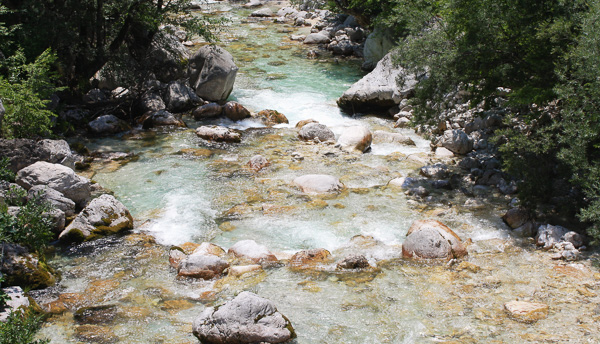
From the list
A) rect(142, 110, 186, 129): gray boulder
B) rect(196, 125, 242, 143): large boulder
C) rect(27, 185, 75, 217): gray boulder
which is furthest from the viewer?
rect(142, 110, 186, 129): gray boulder

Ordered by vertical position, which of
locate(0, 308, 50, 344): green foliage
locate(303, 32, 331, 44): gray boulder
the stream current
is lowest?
the stream current

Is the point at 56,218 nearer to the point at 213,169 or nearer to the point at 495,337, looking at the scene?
the point at 213,169

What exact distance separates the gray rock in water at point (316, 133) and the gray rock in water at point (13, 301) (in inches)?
404

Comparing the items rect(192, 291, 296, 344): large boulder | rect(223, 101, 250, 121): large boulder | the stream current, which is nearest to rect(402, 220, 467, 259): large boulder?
the stream current

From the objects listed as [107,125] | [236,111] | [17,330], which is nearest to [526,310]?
[17,330]

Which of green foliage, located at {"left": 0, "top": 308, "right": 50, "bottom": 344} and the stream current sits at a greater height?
green foliage, located at {"left": 0, "top": 308, "right": 50, "bottom": 344}

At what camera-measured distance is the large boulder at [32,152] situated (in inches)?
489

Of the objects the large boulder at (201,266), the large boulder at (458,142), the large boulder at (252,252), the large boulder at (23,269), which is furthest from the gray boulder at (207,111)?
the large boulder at (23,269)

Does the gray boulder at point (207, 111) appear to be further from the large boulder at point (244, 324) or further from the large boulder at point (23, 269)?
the large boulder at point (244, 324)

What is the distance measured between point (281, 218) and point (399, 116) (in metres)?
7.94

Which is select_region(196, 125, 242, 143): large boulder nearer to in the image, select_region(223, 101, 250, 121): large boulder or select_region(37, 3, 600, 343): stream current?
select_region(37, 3, 600, 343): stream current

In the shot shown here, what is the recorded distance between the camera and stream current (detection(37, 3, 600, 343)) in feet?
29.0

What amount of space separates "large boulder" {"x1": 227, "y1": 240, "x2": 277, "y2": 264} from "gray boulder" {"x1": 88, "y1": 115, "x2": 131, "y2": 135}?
826cm

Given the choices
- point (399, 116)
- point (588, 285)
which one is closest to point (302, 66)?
point (399, 116)
